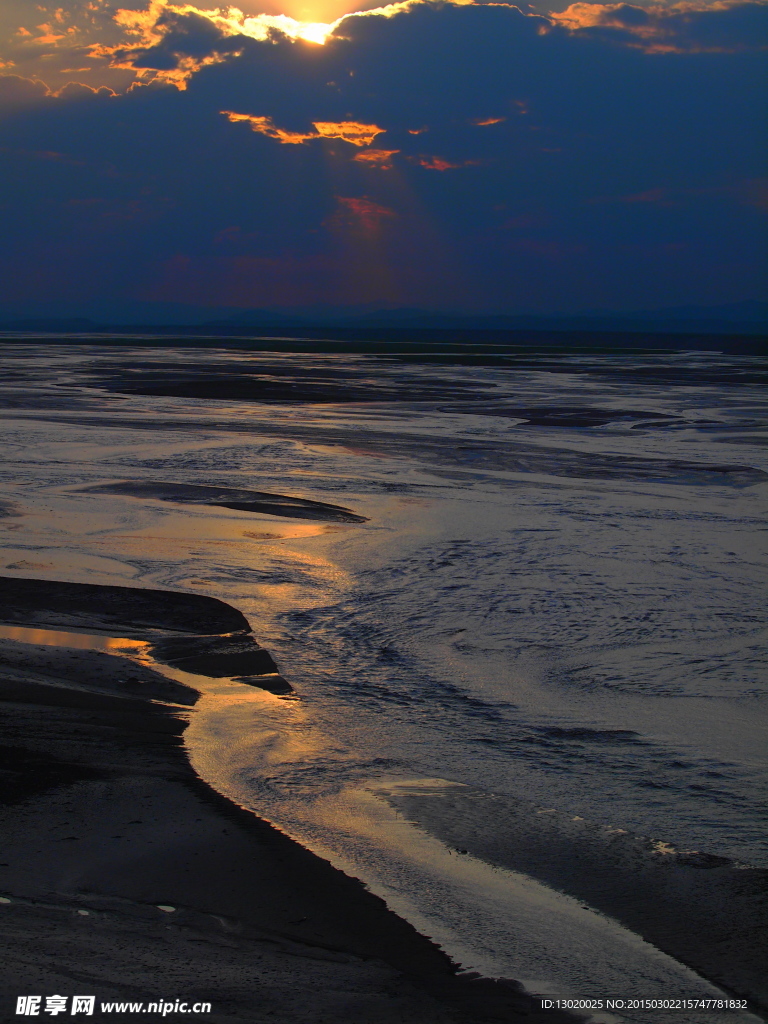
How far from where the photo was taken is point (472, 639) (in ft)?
25.8

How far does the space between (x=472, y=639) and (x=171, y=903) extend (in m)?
4.28

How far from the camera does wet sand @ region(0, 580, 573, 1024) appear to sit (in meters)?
3.38

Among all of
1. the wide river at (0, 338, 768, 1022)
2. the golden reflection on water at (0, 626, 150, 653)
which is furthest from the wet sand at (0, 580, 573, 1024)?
the golden reflection on water at (0, 626, 150, 653)

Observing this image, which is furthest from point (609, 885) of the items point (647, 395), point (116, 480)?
point (647, 395)

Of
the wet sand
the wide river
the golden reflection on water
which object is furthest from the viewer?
the golden reflection on water

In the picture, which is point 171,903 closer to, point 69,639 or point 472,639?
point 69,639

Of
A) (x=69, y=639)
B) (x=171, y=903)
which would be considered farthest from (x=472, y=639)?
(x=171, y=903)

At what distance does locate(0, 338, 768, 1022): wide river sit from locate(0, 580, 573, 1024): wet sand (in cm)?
22

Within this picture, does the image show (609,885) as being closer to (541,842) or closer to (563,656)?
(541,842)

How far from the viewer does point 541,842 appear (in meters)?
4.67

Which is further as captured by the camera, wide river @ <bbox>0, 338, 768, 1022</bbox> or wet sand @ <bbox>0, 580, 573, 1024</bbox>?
wide river @ <bbox>0, 338, 768, 1022</bbox>

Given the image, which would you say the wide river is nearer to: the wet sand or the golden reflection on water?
the wet sand

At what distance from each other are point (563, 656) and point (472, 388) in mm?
30540

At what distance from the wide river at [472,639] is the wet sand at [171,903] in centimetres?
22
